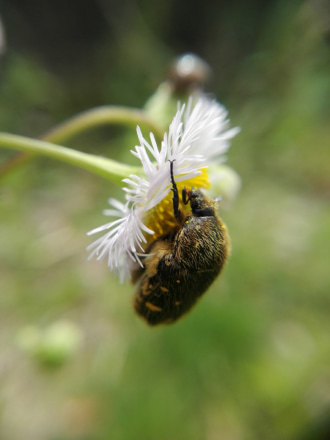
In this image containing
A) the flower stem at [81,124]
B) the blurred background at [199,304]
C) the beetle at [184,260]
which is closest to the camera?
the beetle at [184,260]

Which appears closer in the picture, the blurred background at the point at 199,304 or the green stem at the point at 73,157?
the green stem at the point at 73,157

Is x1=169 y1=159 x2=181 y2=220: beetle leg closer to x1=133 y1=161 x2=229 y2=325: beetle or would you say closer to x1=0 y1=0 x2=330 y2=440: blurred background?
x1=133 y1=161 x2=229 y2=325: beetle

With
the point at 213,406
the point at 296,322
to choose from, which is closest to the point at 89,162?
the point at 213,406

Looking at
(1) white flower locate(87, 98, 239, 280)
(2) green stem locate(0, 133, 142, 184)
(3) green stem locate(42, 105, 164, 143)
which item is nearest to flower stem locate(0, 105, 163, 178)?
(3) green stem locate(42, 105, 164, 143)

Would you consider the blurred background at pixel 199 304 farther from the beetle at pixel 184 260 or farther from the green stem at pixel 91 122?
the beetle at pixel 184 260

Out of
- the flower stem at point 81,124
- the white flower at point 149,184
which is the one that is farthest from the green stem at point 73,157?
the flower stem at point 81,124
